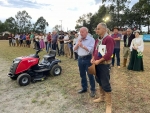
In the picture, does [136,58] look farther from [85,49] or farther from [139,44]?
[85,49]

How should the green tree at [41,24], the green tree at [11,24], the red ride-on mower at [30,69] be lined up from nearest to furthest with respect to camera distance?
the red ride-on mower at [30,69] < the green tree at [11,24] < the green tree at [41,24]

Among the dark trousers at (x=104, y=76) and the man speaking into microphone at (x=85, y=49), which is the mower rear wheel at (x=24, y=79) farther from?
the dark trousers at (x=104, y=76)

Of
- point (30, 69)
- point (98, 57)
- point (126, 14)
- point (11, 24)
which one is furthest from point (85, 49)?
point (11, 24)

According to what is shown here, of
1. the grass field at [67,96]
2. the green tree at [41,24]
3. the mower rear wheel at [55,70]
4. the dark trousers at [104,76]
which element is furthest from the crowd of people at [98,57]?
the green tree at [41,24]

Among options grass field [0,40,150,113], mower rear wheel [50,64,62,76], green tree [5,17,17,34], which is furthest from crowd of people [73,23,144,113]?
green tree [5,17,17,34]

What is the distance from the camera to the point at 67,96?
14.8ft

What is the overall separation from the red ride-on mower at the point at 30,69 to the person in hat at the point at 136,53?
2.81 m

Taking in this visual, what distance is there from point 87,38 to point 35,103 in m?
1.98

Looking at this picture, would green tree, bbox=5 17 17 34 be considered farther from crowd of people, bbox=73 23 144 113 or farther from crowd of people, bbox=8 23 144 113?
crowd of people, bbox=73 23 144 113

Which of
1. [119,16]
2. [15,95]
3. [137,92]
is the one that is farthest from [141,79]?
[119,16]

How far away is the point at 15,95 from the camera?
477cm

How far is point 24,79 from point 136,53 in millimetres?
4093

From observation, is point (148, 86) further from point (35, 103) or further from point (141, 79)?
point (35, 103)

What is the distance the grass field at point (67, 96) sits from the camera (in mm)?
3838
